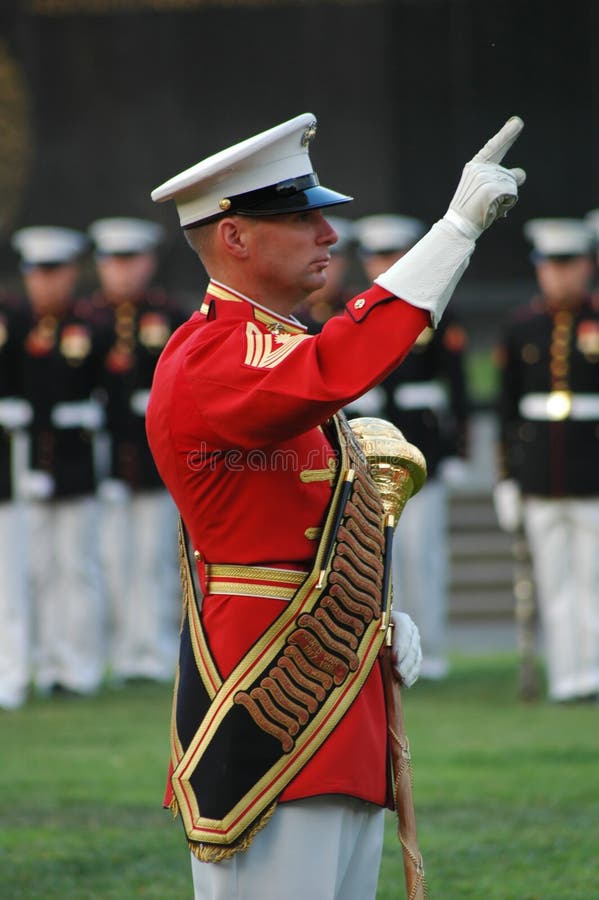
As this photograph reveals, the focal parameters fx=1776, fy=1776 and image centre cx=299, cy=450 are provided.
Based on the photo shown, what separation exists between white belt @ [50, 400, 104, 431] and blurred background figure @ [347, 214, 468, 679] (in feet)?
4.78

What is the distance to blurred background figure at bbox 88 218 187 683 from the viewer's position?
9.86m

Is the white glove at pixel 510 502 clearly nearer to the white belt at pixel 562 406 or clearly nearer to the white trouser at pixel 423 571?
the white belt at pixel 562 406

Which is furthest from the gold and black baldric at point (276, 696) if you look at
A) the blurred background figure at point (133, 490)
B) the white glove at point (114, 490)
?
the white glove at point (114, 490)

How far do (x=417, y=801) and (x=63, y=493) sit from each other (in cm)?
370

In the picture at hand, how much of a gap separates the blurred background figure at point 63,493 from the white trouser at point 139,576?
0.85 feet

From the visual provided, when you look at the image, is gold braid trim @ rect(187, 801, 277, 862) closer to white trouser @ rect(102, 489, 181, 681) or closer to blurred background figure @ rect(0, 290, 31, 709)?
blurred background figure @ rect(0, 290, 31, 709)

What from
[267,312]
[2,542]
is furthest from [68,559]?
[267,312]

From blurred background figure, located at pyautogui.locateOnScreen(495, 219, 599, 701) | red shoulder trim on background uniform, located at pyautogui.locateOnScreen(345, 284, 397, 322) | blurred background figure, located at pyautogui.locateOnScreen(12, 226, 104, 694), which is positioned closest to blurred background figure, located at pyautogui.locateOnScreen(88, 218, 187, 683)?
blurred background figure, located at pyautogui.locateOnScreen(12, 226, 104, 694)

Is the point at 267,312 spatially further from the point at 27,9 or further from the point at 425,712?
the point at 27,9

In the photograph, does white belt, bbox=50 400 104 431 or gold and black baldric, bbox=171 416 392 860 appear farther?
white belt, bbox=50 400 104 431

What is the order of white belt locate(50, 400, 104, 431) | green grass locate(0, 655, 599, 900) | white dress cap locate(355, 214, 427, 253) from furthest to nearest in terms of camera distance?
white dress cap locate(355, 214, 427, 253) → white belt locate(50, 400, 104, 431) → green grass locate(0, 655, 599, 900)

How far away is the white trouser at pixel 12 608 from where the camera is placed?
903 cm

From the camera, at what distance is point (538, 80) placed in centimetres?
1653

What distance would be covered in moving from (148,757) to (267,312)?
4.35 metres
